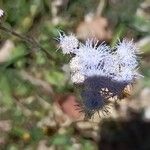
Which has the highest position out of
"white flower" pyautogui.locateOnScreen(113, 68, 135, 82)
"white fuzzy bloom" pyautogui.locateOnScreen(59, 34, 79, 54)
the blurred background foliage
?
the blurred background foliage

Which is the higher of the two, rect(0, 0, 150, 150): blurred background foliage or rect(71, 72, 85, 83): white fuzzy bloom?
rect(0, 0, 150, 150): blurred background foliage

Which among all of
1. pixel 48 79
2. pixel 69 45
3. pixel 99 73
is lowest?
pixel 99 73

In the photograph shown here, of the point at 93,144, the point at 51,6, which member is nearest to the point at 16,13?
the point at 51,6

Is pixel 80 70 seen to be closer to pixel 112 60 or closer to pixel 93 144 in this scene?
pixel 112 60

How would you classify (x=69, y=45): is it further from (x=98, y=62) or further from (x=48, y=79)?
(x=48, y=79)

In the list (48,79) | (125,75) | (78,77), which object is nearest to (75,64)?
(78,77)

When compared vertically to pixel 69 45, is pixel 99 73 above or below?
below

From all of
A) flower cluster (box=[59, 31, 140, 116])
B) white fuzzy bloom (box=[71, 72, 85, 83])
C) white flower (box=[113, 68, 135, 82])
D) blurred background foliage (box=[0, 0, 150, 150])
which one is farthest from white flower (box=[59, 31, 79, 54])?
blurred background foliage (box=[0, 0, 150, 150])

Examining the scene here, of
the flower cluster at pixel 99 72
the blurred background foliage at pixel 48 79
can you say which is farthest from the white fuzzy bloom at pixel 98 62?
the blurred background foliage at pixel 48 79

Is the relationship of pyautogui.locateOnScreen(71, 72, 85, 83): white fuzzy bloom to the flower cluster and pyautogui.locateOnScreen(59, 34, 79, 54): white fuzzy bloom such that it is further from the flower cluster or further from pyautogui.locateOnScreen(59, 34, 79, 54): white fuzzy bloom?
pyautogui.locateOnScreen(59, 34, 79, 54): white fuzzy bloom
